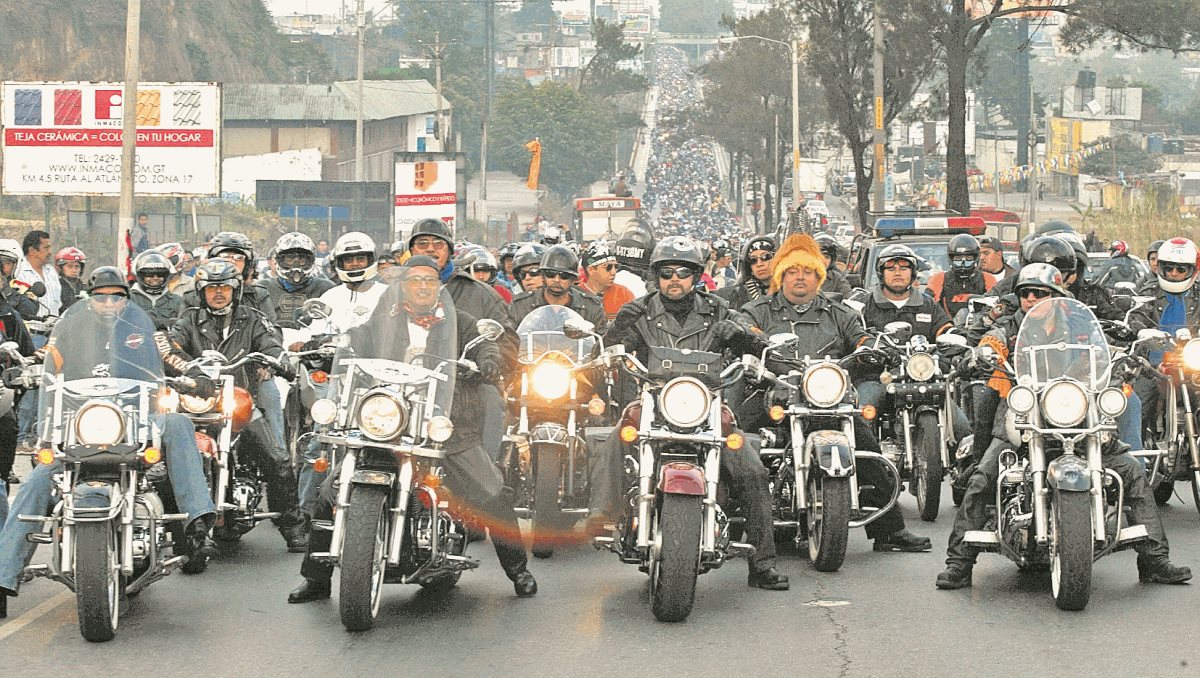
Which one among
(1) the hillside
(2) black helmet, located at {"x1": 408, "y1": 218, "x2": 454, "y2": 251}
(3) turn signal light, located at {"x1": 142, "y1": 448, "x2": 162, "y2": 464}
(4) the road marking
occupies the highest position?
(1) the hillside

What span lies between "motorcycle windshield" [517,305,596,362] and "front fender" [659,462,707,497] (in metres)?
2.36

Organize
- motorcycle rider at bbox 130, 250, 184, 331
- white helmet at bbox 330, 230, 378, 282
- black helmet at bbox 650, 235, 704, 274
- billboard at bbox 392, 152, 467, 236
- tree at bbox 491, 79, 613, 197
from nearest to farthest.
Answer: black helmet at bbox 650, 235, 704, 274 < white helmet at bbox 330, 230, 378, 282 < motorcycle rider at bbox 130, 250, 184, 331 < billboard at bbox 392, 152, 467, 236 < tree at bbox 491, 79, 613, 197

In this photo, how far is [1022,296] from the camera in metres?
10.1

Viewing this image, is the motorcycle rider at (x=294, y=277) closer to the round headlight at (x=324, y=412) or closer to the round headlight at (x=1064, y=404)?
the round headlight at (x=324, y=412)

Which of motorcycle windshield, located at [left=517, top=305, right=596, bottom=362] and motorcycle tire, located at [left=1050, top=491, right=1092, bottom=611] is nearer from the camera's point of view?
motorcycle tire, located at [left=1050, top=491, right=1092, bottom=611]

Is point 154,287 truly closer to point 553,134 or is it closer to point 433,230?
point 433,230

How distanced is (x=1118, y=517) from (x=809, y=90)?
9382cm

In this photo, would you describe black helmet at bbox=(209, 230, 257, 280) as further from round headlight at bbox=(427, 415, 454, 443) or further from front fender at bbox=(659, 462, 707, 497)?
front fender at bbox=(659, 462, 707, 497)

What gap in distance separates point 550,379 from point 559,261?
161cm

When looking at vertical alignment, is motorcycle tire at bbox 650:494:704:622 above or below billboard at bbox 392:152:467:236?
below

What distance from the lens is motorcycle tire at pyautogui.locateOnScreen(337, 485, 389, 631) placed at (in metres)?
7.94

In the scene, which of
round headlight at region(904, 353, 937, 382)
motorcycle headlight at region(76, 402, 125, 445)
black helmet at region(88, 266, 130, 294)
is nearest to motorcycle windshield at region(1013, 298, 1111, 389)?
round headlight at region(904, 353, 937, 382)

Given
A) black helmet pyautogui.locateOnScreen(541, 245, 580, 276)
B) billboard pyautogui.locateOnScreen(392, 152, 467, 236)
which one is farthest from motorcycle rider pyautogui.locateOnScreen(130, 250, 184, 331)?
billboard pyautogui.locateOnScreen(392, 152, 467, 236)

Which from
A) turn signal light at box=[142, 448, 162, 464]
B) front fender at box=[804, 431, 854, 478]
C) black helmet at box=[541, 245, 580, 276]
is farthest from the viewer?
black helmet at box=[541, 245, 580, 276]
